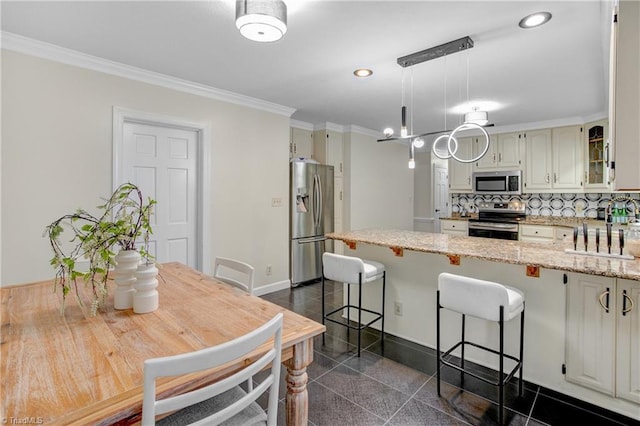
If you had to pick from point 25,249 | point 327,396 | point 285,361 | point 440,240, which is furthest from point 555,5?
point 25,249

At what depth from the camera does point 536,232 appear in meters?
4.71

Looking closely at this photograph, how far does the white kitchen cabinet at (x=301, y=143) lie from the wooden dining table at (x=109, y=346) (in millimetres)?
3390

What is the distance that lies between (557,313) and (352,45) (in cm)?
230

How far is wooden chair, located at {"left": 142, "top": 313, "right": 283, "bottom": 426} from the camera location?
0.84 metres

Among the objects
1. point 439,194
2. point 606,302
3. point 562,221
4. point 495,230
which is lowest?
point 606,302

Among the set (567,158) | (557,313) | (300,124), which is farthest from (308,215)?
(567,158)

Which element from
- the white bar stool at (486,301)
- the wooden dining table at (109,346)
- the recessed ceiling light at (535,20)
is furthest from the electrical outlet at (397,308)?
the recessed ceiling light at (535,20)

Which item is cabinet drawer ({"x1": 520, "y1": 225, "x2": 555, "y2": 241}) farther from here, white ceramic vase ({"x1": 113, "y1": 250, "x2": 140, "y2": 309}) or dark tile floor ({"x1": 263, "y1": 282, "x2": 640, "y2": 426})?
white ceramic vase ({"x1": 113, "y1": 250, "x2": 140, "y2": 309})

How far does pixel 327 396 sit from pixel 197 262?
6.98ft

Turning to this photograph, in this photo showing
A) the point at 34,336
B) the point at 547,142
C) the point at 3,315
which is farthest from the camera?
the point at 547,142

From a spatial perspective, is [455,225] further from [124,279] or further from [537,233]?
[124,279]

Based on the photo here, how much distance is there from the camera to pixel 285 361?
1262 mm

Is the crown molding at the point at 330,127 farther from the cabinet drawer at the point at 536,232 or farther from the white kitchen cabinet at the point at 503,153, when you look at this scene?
the cabinet drawer at the point at 536,232

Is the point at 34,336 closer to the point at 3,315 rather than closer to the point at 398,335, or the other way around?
the point at 3,315
